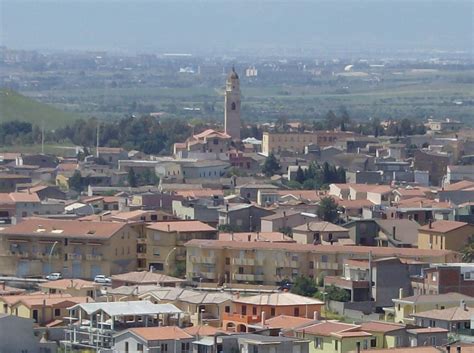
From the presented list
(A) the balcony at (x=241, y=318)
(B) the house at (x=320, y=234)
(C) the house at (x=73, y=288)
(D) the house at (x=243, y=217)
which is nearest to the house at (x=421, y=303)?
(A) the balcony at (x=241, y=318)

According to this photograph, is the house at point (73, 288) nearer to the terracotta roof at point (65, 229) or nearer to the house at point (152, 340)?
the terracotta roof at point (65, 229)

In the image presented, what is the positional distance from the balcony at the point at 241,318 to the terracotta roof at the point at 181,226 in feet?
24.0

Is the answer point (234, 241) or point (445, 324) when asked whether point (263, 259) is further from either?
point (445, 324)

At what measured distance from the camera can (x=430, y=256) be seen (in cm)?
3139

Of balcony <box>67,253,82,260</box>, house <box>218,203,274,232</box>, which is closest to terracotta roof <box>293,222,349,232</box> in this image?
house <box>218,203,274,232</box>

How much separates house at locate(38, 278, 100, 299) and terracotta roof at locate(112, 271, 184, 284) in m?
0.39

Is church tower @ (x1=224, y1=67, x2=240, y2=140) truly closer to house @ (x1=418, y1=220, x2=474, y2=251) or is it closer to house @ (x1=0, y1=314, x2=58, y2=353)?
house @ (x1=418, y1=220, x2=474, y2=251)

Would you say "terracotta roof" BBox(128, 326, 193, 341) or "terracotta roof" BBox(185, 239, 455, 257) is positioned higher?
"terracotta roof" BBox(128, 326, 193, 341)

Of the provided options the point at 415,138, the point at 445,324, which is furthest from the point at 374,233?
the point at 415,138

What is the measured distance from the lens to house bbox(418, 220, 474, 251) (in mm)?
33594

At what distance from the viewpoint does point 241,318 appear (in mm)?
25797

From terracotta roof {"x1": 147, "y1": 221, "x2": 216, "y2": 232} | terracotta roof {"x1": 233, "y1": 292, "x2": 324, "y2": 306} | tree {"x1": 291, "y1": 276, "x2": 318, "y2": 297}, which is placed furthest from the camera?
terracotta roof {"x1": 147, "y1": 221, "x2": 216, "y2": 232}

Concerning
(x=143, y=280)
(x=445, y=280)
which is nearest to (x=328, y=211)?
(x=143, y=280)

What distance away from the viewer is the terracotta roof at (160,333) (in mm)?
22625
